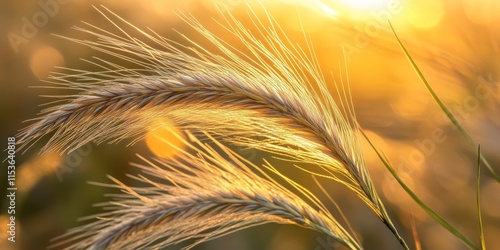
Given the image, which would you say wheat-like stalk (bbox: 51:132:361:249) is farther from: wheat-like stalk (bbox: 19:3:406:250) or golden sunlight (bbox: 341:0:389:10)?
golden sunlight (bbox: 341:0:389:10)

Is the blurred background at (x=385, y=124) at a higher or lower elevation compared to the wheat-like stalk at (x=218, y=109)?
higher

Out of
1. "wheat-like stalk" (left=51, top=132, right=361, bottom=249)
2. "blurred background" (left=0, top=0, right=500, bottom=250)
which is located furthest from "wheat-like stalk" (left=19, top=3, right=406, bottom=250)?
"blurred background" (left=0, top=0, right=500, bottom=250)

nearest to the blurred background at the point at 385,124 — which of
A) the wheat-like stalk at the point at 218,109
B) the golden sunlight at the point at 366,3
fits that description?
the golden sunlight at the point at 366,3

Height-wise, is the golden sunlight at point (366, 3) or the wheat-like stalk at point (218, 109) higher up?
the golden sunlight at point (366, 3)

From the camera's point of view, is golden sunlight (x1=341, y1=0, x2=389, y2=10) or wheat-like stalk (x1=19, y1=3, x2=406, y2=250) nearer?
wheat-like stalk (x1=19, y1=3, x2=406, y2=250)

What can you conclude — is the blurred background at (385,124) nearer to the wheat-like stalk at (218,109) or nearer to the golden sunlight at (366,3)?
the golden sunlight at (366,3)

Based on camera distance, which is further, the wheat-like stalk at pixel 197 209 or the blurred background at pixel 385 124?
the blurred background at pixel 385 124

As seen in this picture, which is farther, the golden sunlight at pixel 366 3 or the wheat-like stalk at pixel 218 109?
the golden sunlight at pixel 366 3

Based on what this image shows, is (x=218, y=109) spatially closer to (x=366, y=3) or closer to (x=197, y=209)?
(x=197, y=209)

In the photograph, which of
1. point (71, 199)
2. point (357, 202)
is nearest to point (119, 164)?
point (71, 199)

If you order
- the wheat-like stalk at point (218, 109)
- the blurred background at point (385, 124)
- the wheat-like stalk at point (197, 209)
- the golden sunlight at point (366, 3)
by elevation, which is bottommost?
the wheat-like stalk at point (197, 209)

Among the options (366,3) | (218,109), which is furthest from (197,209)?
(366,3)
